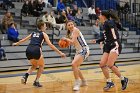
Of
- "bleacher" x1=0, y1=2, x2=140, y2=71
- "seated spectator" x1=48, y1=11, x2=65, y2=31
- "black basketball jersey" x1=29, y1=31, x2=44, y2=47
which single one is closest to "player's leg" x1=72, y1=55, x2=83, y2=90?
"black basketball jersey" x1=29, y1=31, x2=44, y2=47

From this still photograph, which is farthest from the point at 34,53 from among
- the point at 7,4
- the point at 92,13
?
the point at 92,13

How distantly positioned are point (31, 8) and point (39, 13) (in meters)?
0.57

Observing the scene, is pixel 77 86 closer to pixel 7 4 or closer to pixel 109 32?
→ pixel 109 32

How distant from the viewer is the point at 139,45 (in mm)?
22297

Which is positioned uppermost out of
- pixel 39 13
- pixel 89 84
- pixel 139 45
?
pixel 39 13

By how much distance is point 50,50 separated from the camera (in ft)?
53.7

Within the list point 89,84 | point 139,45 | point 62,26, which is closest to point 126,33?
point 139,45

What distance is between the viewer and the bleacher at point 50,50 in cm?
1451

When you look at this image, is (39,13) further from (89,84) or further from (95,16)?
(89,84)

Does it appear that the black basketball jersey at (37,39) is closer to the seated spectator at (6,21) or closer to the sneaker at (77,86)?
the sneaker at (77,86)

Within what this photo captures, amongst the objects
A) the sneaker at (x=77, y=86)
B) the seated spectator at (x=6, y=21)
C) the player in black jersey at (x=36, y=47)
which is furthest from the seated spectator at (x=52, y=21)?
the sneaker at (x=77, y=86)

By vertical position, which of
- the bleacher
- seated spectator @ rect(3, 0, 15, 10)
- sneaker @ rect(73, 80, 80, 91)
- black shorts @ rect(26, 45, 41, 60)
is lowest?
the bleacher

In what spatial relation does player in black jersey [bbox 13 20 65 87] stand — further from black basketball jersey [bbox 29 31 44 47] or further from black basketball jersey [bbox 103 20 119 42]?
black basketball jersey [bbox 103 20 119 42]

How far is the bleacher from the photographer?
14.5m
